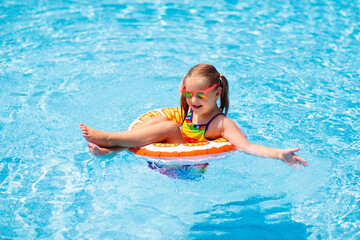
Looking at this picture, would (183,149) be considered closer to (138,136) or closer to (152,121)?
(138,136)

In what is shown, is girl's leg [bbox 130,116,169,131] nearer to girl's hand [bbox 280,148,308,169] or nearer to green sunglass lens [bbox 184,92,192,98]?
green sunglass lens [bbox 184,92,192,98]

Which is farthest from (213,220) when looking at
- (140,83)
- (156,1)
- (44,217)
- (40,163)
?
(156,1)

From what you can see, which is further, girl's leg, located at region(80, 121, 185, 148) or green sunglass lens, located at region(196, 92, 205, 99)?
green sunglass lens, located at region(196, 92, 205, 99)

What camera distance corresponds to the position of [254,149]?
4.66 meters

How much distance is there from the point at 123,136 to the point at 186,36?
4.25m

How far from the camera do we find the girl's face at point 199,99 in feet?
15.6

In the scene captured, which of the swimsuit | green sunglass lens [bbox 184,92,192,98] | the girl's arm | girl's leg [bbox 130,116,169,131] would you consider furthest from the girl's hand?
girl's leg [bbox 130,116,169,131]

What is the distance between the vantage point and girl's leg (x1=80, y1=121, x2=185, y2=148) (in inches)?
181

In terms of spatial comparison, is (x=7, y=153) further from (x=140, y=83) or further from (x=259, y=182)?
(x=259, y=182)

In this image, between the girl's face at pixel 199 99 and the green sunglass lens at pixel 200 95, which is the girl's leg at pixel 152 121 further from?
the green sunglass lens at pixel 200 95

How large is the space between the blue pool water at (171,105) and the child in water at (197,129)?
0.31 meters

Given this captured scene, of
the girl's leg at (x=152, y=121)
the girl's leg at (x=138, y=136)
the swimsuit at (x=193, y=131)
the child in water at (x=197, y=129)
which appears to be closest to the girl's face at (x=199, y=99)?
the child in water at (x=197, y=129)

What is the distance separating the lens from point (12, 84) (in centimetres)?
698

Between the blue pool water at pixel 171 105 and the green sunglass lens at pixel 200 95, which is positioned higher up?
the green sunglass lens at pixel 200 95
